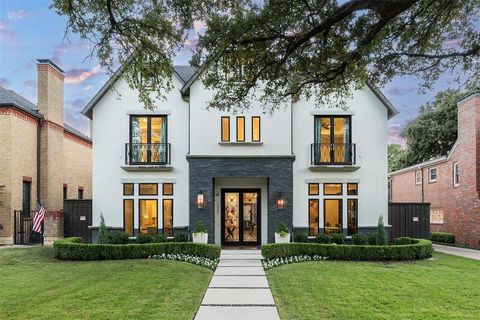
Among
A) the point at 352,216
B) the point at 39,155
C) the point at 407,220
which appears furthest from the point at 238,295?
the point at 39,155

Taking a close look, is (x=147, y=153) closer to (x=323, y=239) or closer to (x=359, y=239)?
(x=323, y=239)

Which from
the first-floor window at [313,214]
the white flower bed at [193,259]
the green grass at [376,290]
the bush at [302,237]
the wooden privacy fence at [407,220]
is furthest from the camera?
the wooden privacy fence at [407,220]

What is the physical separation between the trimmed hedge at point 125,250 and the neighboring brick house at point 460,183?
43.6ft

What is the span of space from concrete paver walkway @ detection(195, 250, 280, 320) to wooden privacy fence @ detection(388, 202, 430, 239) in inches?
288

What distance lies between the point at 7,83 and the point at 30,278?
630 inches

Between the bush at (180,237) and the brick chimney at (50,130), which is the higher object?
the brick chimney at (50,130)

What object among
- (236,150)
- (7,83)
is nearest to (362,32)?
(236,150)

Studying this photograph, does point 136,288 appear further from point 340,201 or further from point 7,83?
point 7,83

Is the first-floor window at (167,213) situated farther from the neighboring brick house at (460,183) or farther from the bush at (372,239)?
the neighboring brick house at (460,183)

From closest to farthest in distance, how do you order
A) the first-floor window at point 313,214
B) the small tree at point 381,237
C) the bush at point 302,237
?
the small tree at point 381,237 < the bush at point 302,237 < the first-floor window at point 313,214

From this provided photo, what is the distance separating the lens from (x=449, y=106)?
1196 inches

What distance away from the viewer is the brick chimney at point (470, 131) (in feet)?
61.7

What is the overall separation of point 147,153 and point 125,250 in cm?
481

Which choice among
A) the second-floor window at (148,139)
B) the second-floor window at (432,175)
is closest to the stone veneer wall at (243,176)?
the second-floor window at (148,139)
